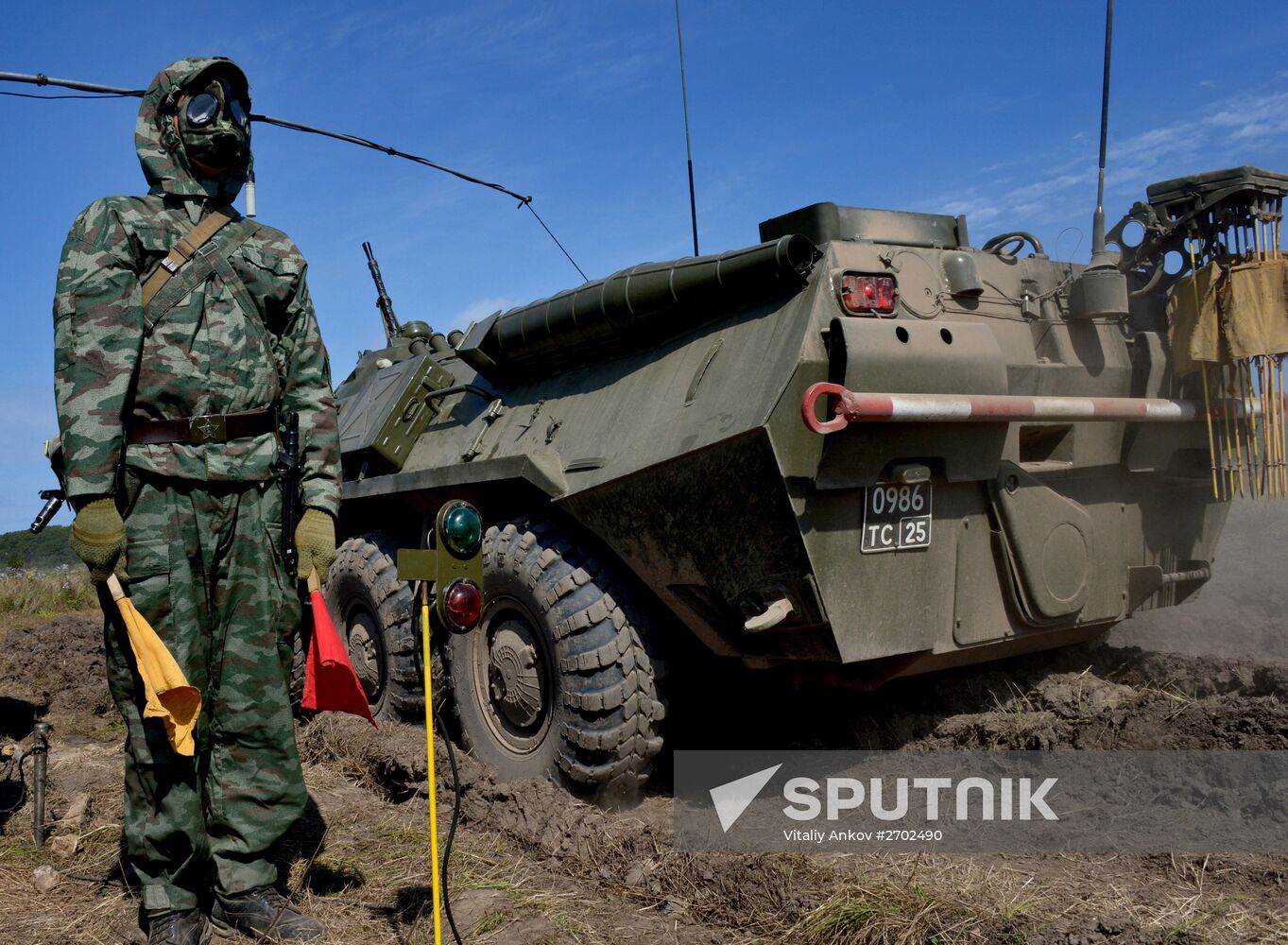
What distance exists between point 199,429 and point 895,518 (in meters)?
2.23

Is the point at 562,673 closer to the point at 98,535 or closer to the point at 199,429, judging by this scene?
the point at 199,429

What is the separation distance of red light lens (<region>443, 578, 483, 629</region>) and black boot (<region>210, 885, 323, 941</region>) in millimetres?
989

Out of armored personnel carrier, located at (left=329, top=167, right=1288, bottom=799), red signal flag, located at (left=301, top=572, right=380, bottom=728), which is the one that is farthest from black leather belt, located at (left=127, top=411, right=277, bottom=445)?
armored personnel carrier, located at (left=329, top=167, right=1288, bottom=799)

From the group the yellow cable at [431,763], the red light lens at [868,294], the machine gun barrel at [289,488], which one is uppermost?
the red light lens at [868,294]

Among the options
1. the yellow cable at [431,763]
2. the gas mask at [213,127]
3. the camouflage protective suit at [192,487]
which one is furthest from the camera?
the gas mask at [213,127]

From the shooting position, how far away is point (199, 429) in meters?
3.29

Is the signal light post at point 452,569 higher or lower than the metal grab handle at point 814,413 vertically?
lower

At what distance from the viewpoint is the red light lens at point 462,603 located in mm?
3023

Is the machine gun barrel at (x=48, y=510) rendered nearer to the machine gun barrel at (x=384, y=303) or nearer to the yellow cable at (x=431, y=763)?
the yellow cable at (x=431, y=763)

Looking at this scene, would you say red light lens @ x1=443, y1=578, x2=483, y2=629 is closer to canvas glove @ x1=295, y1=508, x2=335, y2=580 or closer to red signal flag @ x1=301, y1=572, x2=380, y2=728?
red signal flag @ x1=301, y1=572, x2=380, y2=728

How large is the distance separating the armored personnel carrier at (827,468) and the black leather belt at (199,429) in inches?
47.6

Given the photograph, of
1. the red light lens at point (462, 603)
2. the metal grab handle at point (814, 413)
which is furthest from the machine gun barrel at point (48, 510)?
the metal grab handle at point (814, 413)

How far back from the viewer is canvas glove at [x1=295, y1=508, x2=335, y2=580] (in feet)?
11.4

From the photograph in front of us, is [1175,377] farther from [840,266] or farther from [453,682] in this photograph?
[453,682]
